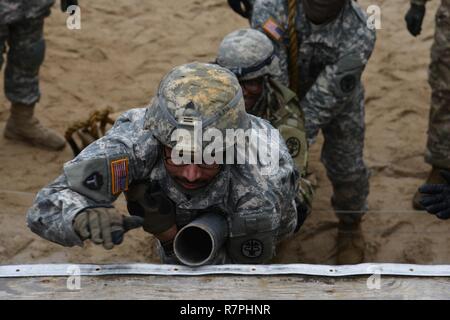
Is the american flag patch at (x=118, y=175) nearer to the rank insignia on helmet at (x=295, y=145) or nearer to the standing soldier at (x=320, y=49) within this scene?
the rank insignia on helmet at (x=295, y=145)

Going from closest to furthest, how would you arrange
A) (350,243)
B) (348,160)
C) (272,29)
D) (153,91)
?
(272,29), (348,160), (350,243), (153,91)

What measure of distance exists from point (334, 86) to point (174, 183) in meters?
1.47

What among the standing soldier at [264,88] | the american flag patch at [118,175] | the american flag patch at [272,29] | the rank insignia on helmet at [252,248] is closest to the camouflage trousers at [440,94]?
the american flag patch at [272,29]

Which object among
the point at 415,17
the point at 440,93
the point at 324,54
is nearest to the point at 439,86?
the point at 440,93

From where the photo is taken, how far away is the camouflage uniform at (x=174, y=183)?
2553 mm

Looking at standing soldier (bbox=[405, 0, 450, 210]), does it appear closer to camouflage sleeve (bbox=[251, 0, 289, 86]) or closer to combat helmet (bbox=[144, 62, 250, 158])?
camouflage sleeve (bbox=[251, 0, 289, 86])

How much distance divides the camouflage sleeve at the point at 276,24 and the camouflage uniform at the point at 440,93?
1.03 m

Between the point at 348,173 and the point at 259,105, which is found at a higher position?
the point at 259,105

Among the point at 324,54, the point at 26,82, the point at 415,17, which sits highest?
the point at 324,54

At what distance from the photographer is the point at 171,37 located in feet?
21.1

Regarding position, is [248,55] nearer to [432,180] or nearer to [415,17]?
[415,17]

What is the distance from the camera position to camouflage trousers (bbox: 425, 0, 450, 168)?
182 inches

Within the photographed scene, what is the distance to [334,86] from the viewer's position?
160 inches
